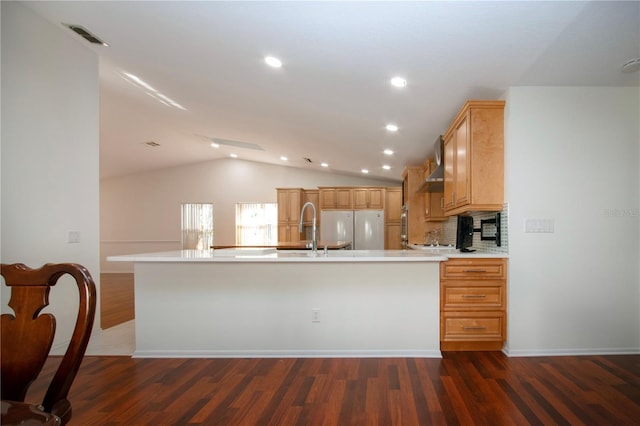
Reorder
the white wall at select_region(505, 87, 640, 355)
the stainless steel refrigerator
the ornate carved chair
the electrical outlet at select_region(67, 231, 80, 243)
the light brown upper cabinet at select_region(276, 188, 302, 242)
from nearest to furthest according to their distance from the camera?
→ the ornate carved chair < the white wall at select_region(505, 87, 640, 355) < the electrical outlet at select_region(67, 231, 80, 243) < the stainless steel refrigerator < the light brown upper cabinet at select_region(276, 188, 302, 242)

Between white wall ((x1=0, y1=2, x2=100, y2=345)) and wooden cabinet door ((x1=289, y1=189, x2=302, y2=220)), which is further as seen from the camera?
wooden cabinet door ((x1=289, y1=189, x2=302, y2=220))

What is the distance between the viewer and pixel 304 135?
521 cm

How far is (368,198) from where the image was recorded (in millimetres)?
8047

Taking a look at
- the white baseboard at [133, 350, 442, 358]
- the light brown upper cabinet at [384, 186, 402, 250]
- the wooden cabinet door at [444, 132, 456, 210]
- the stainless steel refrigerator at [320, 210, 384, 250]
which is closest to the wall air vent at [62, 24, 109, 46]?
the white baseboard at [133, 350, 442, 358]

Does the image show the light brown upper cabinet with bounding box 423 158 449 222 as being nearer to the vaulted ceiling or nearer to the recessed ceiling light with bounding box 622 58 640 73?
the vaulted ceiling

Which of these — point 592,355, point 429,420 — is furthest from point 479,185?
point 429,420

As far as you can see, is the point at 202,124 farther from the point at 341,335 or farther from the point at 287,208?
the point at 341,335

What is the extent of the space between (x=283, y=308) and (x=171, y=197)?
23.8 ft

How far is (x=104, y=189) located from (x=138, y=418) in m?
8.80

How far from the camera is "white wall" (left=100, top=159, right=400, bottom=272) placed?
29.3 ft

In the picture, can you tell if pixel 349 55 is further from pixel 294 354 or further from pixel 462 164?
pixel 294 354

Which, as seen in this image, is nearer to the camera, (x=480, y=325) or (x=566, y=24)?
(x=566, y=24)

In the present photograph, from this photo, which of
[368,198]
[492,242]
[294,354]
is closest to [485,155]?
[492,242]

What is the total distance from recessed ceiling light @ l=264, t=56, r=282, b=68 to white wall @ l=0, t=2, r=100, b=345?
1.95 m
